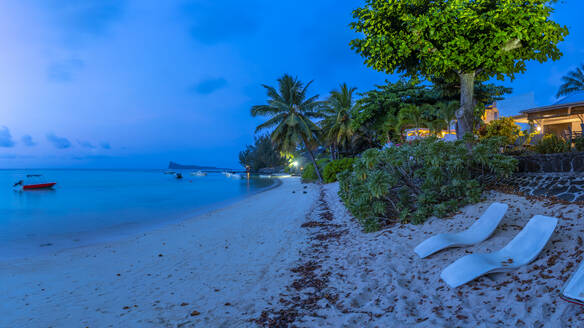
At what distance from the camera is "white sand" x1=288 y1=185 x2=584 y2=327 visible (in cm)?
265

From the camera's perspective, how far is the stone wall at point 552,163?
5.86m

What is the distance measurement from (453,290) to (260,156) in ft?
263

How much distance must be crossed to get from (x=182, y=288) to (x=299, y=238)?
332 cm

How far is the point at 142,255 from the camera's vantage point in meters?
6.82

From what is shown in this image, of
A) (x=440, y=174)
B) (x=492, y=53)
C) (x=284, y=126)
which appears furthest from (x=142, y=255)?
(x=284, y=126)

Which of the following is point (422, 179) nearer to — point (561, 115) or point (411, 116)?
point (411, 116)

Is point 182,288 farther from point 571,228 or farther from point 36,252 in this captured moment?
point 36,252

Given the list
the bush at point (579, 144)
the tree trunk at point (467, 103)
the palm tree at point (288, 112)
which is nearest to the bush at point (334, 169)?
the palm tree at point (288, 112)

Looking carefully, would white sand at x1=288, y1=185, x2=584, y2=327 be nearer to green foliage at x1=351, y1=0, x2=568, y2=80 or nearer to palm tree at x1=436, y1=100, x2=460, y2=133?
green foliage at x1=351, y1=0, x2=568, y2=80

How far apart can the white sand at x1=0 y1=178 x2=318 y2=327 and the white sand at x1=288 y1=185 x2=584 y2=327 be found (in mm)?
1107

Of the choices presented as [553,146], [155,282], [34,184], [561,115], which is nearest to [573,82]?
[561,115]

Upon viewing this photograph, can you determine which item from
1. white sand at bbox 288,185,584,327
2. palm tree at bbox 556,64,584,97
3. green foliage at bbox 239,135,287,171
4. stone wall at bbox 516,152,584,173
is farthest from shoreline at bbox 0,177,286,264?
green foliage at bbox 239,135,287,171

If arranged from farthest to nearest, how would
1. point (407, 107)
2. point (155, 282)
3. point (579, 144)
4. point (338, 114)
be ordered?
point (338, 114) → point (407, 107) → point (579, 144) → point (155, 282)

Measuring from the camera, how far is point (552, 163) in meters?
6.26
